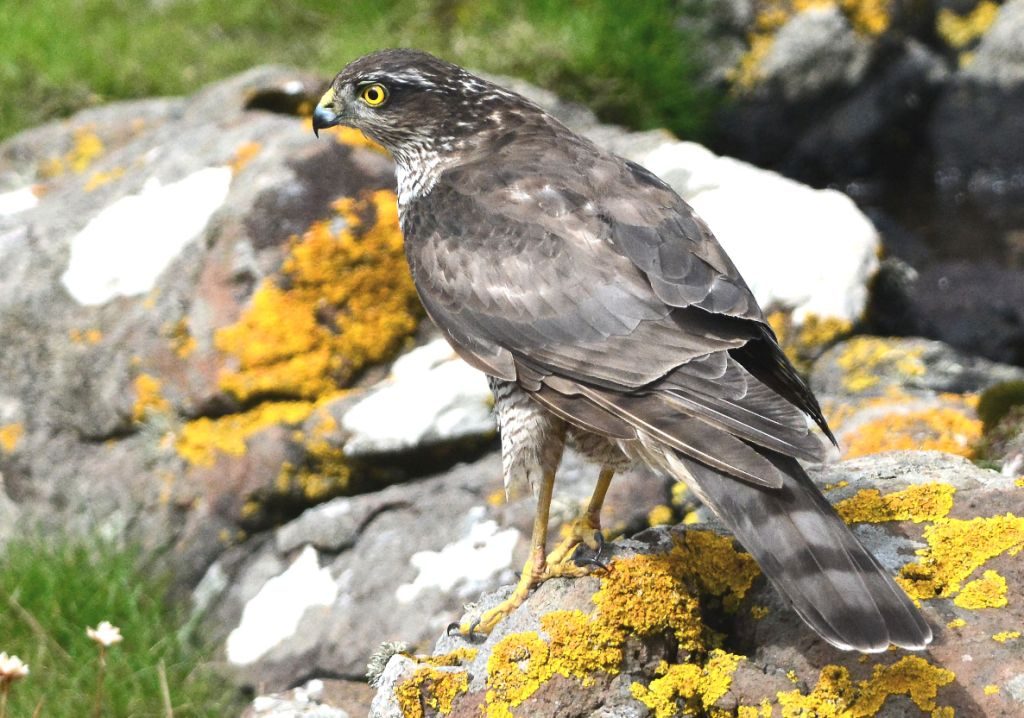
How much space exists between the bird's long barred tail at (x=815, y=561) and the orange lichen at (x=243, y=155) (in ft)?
11.6

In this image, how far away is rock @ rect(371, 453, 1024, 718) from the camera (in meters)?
3.04

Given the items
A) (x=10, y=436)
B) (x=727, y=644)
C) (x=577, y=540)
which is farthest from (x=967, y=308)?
(x=10, y=436)

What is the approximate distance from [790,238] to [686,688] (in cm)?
291

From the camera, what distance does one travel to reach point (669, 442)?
129 inches

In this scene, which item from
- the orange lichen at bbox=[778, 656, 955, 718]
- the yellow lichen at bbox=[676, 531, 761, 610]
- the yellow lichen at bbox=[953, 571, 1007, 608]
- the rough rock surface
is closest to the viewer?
the orange lichen at bbox=[778, 656, 955, 718]

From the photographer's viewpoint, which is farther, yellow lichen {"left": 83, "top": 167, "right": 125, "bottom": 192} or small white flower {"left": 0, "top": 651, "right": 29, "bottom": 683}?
yellow lichen {"left": 83, "top": 167, "right": 125, "bottom": 192}

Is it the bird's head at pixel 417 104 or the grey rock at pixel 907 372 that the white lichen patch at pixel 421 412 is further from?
the grey rock at pixel 907 372

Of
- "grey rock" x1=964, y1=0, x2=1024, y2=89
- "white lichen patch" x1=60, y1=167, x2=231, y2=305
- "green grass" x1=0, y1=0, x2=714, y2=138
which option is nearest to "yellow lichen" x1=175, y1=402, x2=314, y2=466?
"white lichen patch" x1=60, y1=167, x2=231, y2=305

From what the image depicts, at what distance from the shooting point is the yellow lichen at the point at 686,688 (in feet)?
10.2

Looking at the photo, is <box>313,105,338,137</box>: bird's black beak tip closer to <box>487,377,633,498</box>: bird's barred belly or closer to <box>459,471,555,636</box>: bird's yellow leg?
<box>487,377,633,498</box>: bird's barred belly

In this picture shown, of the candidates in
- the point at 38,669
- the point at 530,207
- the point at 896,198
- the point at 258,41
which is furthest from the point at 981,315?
the point at 258,41

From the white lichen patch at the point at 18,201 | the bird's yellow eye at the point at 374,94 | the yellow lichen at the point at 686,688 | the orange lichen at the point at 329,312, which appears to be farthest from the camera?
the white lichen patch at the point at 18,201

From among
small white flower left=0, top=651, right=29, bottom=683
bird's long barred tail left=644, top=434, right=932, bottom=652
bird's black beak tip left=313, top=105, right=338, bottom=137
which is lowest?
small white flower left=0, top=651, right=29, bottom=683

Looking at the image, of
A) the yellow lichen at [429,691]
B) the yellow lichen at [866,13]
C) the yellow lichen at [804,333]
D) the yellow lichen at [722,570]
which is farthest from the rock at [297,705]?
the yellow lichen at [866,13]
